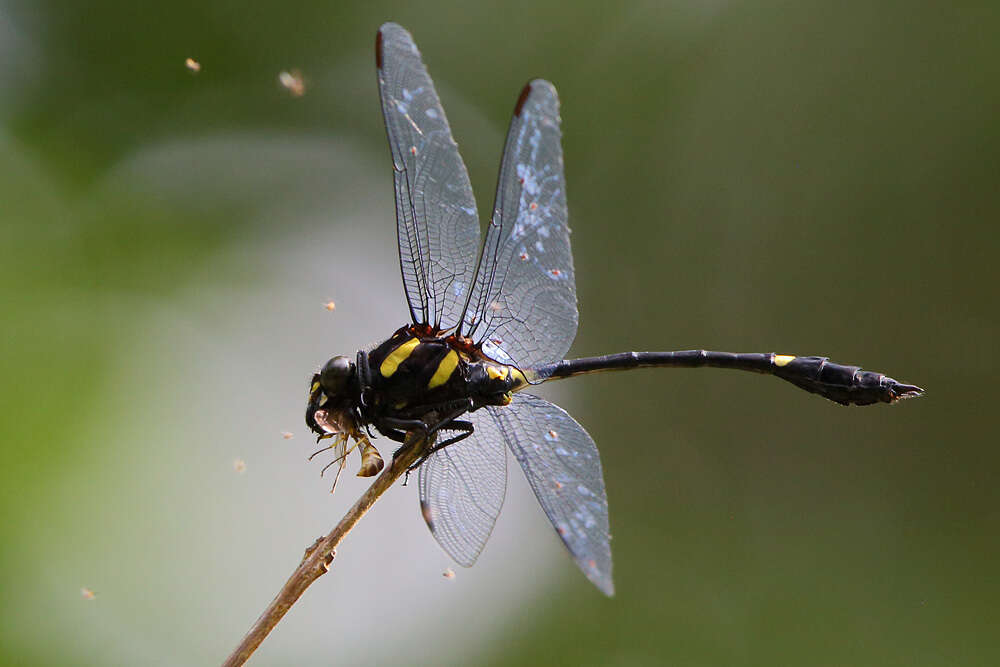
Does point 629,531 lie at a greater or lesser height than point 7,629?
greater

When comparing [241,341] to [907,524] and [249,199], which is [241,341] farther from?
[907,524]

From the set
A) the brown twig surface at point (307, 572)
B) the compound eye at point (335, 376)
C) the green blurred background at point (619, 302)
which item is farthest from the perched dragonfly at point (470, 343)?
the green blurred background at point (619, 302)

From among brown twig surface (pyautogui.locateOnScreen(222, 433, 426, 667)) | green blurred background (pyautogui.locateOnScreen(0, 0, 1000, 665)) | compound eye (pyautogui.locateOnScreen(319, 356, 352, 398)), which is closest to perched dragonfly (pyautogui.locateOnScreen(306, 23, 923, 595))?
compound eye (pyautogui.locateOnScreen(319, 356, 352, 398))

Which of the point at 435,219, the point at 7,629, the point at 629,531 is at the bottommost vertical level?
the point at 7,629

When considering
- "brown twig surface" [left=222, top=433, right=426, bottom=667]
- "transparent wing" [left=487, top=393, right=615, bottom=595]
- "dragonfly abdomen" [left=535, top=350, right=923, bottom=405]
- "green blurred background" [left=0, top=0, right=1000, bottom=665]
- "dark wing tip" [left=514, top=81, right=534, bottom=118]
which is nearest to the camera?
"brown twig surface" [left=222, top=433, right=426, bottom=667]

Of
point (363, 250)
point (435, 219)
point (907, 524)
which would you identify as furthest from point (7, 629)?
point (907, 524)

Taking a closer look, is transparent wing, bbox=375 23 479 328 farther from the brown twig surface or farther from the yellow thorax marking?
the brown twig surface

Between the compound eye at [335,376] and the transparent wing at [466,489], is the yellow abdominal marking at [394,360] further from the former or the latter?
the transparent wing at [466,489]
